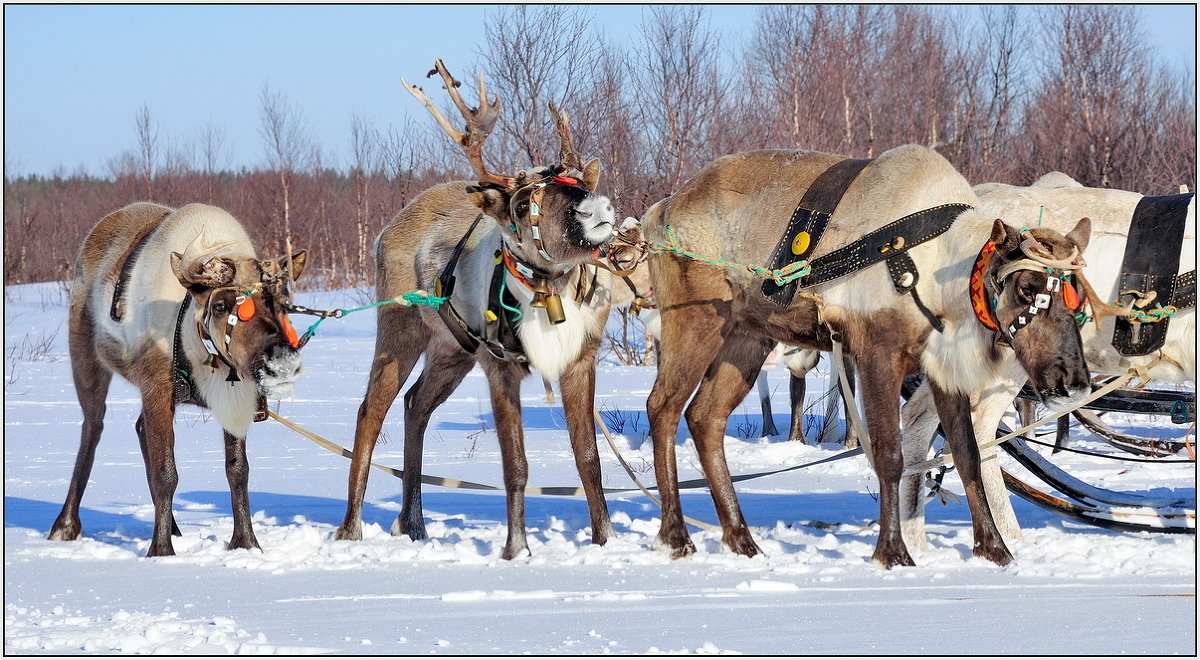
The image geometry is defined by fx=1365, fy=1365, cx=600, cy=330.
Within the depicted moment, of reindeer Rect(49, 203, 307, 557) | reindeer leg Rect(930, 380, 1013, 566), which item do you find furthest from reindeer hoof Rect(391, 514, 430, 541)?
reindeer leg Rect(930, 380, 1013, 566)

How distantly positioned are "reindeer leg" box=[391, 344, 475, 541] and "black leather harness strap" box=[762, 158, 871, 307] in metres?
2.12

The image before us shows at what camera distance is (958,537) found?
7.39 metres

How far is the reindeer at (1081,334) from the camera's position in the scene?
638cm

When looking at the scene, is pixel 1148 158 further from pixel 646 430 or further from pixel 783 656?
pixel 783 656

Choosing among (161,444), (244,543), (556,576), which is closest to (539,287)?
(556,576)

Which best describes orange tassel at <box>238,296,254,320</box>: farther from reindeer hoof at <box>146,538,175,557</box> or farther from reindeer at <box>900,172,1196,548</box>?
reindeer at <box>900,172,1196,548</box>

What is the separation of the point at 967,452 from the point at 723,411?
4.99ft

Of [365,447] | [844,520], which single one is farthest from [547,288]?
[844,520]

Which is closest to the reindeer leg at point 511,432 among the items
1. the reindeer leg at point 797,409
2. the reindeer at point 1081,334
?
the reindeer at point 1081,334

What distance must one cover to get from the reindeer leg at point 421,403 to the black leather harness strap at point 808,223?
2.12 m

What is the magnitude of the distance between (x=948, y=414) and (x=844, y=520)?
1.66 metres

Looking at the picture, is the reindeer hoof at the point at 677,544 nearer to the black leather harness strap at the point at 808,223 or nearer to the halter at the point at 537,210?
the black leather harness strap at the point at 808,223

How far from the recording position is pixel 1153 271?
6.37m

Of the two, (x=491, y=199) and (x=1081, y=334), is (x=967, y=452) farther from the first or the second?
(x=491, y=199)
